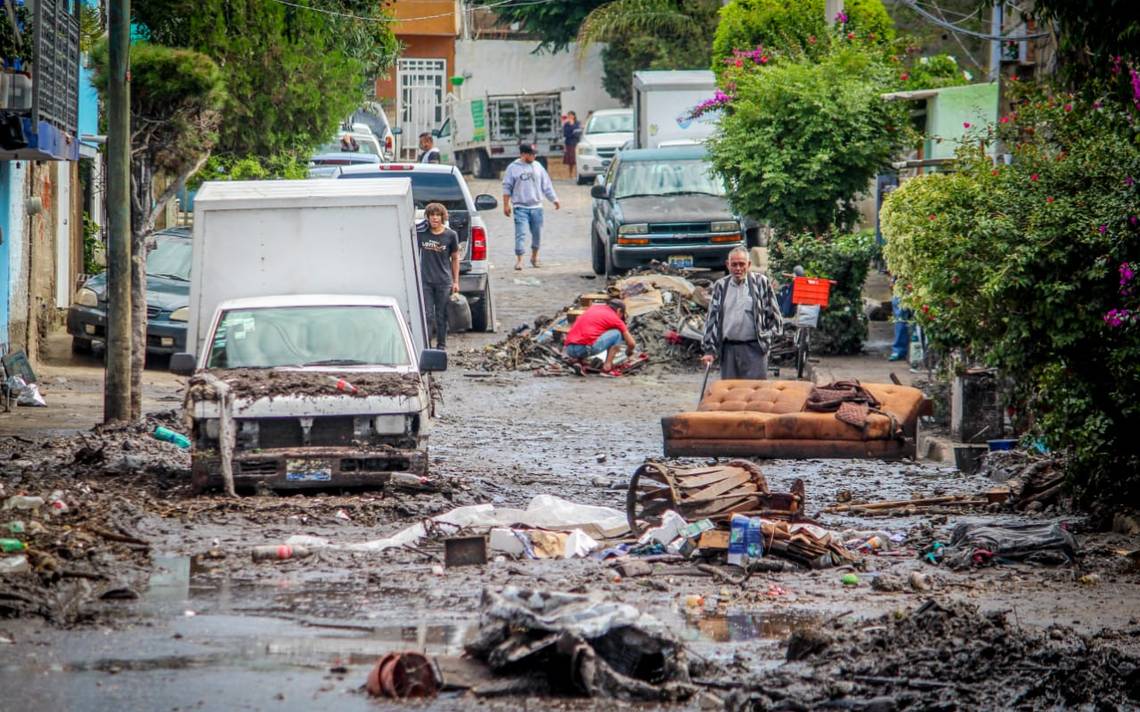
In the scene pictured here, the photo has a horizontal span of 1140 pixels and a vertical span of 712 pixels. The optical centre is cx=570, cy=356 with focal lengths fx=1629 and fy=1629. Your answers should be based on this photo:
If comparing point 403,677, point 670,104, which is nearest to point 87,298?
point 403,677

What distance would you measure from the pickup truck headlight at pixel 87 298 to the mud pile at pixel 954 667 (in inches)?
609

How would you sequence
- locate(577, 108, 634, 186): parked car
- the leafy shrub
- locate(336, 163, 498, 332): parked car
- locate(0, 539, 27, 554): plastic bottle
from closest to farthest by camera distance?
locate(0, 539, 27, 554): plastic bottle, the leafy shrub, locate(336, 163, 498, 332): parked car, locate(577, 108, 634, 186): parked car

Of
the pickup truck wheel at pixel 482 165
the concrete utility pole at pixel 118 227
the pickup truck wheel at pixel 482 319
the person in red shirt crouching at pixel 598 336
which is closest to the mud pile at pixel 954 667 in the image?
the concrete utility pole at pixel 118 227

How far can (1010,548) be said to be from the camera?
10.3 m

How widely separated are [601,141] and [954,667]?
38.1 meters

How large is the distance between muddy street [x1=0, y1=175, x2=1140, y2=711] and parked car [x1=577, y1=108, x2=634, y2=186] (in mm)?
29548

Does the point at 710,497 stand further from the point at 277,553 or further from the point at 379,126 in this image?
the point at 379,126

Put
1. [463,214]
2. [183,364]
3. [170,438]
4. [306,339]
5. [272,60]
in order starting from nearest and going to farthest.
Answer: [183,364] < [306,339] < [170,438] < [463,214] < [272,60]

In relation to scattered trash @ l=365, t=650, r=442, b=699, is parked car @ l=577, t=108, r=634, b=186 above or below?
above

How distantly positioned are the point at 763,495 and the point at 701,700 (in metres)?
4.05

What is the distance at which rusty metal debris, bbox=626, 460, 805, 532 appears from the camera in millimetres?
11047

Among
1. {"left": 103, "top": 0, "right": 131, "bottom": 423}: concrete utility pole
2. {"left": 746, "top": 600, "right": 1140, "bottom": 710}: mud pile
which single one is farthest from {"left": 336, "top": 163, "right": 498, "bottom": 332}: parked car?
{"left": 746, "top": 600, "right": 1140, "bottom": 710}: mud pile

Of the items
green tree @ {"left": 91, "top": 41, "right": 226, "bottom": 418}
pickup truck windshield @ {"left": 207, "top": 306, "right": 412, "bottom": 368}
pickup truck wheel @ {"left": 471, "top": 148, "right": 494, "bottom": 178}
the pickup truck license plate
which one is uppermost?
pickup truck wheel @ {"left": 471, "top": 148, "right": 494, "bottom": 178}

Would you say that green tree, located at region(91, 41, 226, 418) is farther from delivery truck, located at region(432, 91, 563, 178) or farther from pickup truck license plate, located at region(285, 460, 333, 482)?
delivery truck, located at region(432, 91, 563, 178)
